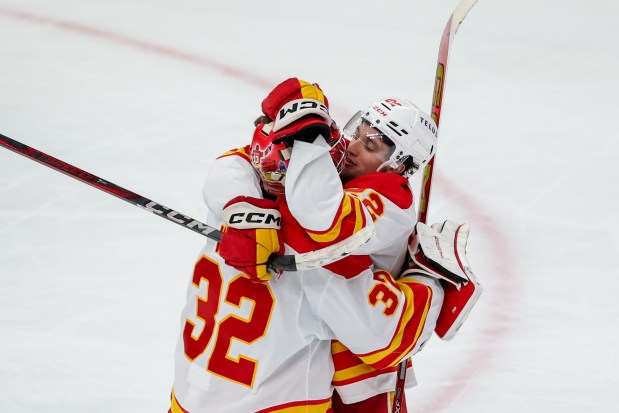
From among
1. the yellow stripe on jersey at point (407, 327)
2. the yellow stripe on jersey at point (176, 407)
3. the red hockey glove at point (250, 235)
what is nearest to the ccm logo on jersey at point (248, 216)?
the red hockey glove at point (250, 235)

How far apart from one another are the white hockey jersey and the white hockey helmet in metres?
0.17

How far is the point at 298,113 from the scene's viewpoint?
1.57 meters

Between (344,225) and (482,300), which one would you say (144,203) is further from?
(482,300)

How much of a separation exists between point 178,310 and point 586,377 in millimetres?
1241

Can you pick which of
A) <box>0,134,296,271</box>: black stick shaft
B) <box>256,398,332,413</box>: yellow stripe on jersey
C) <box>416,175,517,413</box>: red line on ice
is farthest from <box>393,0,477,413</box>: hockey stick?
<box>416,175,517,413</box>: red line on ice

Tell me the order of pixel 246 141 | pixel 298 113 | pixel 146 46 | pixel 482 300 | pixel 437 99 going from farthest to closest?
pixel 146 46, pixel 246 141, pixel 482 300, pixel 437 99, pixel 298 113

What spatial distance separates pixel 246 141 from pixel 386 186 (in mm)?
2330

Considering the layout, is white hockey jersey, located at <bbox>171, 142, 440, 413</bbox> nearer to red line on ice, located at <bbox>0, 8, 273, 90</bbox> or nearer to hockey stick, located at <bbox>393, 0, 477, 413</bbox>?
hockey stick, located at <bbox>393, 0, 477, 413</bbox>

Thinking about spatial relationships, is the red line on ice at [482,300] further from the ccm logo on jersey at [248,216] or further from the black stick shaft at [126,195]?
the ccm logo on jersey at [248,216]

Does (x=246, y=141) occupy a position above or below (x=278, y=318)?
above

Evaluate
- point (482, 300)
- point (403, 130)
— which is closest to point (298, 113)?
point (403, 130)

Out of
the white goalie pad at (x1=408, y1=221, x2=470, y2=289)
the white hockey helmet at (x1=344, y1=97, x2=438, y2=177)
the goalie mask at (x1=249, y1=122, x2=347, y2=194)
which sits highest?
the white hockey helmet at (x1=344, y1=97, x2=438, y2=177)

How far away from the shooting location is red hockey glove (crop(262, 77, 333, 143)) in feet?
5.17

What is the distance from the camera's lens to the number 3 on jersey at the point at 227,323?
179cm
